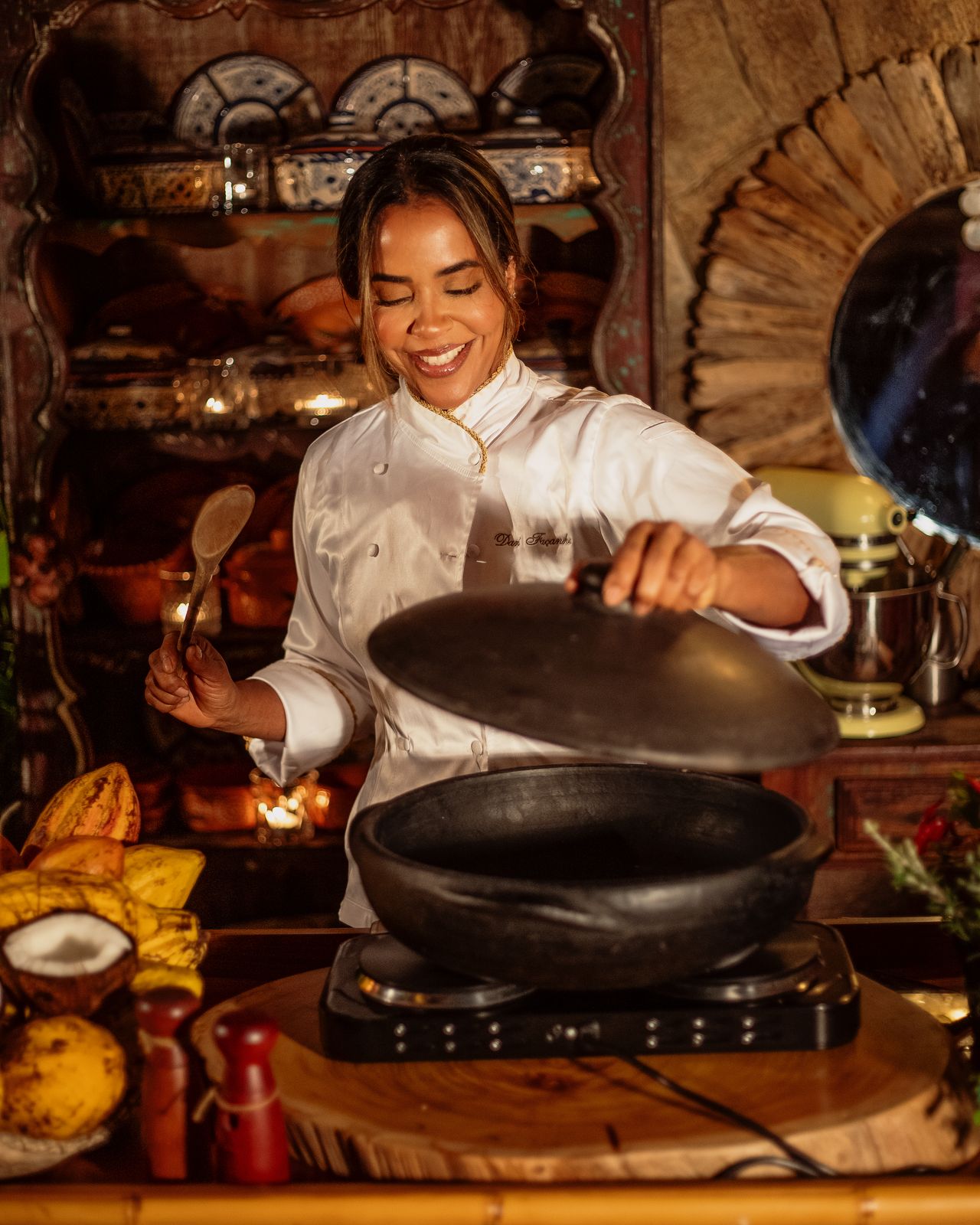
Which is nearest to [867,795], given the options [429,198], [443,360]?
[443,360]

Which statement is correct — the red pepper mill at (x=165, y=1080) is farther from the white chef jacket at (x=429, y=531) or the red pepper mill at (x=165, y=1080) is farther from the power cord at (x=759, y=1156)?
the white chef jacket at (x=429, y=531)

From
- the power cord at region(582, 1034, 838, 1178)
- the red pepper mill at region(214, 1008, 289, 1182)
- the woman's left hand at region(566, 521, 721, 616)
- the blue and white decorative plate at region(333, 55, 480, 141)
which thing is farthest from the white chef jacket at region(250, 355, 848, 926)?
the blue and white decorative plate at region(333, 55, 480, 141)

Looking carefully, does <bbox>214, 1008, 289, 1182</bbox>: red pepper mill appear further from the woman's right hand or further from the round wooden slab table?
the woman's right hand

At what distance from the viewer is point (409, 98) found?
9.81 feet

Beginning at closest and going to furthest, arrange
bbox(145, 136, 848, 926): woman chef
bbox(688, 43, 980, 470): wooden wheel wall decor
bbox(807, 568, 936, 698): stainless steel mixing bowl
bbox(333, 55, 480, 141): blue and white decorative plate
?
bbox(145, 136, 848, 926): woman chef < bbox(807, 568, 936, 698): stainless steel mixing bowl < bbox(333, 55, 480, 141): blue and white decorative plate < bbox(688, 43, 980, 470): wooden wheel wall decor

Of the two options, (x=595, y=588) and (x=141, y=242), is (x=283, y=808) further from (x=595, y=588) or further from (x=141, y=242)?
(x=595, y=588)

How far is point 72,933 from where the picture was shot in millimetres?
1133

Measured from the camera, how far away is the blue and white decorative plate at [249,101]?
3.02 meters

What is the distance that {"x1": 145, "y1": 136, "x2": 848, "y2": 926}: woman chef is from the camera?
158 centimetres

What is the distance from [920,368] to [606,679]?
2599 millimetres

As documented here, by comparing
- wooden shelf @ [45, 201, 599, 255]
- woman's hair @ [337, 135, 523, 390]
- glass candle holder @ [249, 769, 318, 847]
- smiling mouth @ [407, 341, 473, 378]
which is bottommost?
glass candle holder @ [249, 769, 318, 847]

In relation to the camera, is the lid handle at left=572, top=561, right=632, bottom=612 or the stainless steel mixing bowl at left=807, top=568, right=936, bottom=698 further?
the stainless steel mixing bowl at left=807, top=568, right=936, bottom=698

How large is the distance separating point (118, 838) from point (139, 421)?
1.67m

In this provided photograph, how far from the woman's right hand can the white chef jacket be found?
137 mm
